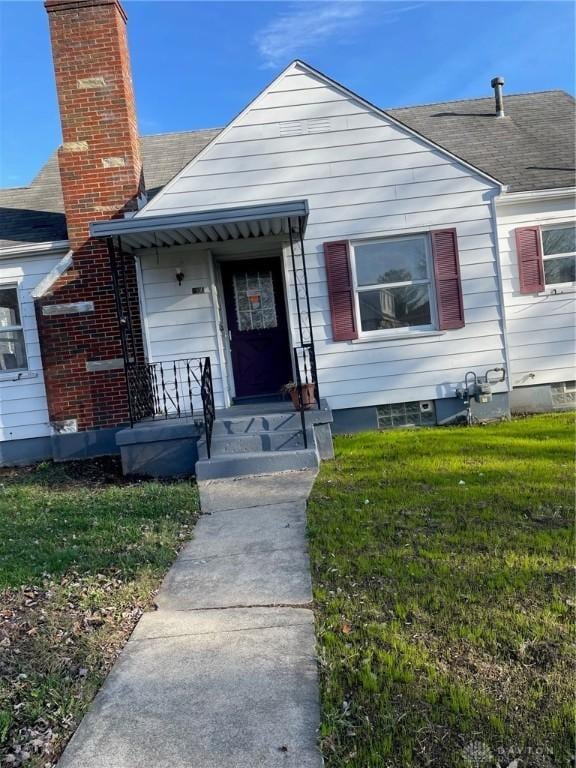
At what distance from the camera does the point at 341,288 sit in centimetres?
809

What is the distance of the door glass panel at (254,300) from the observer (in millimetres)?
8875

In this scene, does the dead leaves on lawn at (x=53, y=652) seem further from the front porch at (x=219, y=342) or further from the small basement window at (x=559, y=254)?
the small basement window at (x=559, y=254)

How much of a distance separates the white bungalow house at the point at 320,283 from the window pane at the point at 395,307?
0.05ft

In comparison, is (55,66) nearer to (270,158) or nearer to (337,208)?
(270,158)

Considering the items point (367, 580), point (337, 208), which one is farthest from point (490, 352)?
point (367, 580)

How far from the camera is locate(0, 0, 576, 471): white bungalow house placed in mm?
8055

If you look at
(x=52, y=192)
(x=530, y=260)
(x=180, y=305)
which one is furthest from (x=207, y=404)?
(x=52, y=192)

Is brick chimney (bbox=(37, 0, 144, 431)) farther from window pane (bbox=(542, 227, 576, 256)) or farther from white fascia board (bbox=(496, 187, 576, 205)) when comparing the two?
window pane (bbox=(542, 227, 576, 256))

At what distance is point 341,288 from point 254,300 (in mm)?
1476

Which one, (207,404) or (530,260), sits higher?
(530,260)

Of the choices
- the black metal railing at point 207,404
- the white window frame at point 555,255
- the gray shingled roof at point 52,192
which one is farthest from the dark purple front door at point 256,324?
the white window frame at point 555,255

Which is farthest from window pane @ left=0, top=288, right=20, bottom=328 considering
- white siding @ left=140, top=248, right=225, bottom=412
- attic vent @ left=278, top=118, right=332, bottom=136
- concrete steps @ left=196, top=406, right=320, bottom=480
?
attic vent @ left=278, top=118, right=332, bottom=136

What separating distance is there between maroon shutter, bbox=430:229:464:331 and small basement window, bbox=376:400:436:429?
115 centimetres

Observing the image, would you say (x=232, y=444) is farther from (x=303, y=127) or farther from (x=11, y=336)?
(x=303, y=127)
